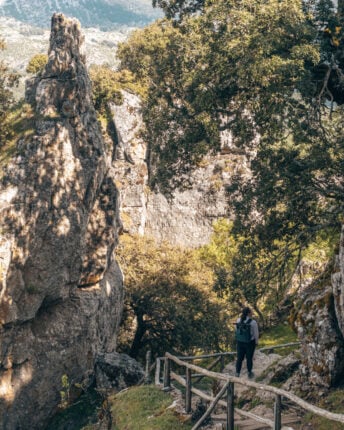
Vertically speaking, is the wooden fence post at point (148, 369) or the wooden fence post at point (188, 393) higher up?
the wooden fence post at point (188, 393)

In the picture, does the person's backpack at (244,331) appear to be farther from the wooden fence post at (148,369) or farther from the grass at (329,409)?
the wooden fence post at (148,369)

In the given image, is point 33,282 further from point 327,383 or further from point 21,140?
point 327,383

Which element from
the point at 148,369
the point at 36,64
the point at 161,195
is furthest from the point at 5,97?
the point at 161,195

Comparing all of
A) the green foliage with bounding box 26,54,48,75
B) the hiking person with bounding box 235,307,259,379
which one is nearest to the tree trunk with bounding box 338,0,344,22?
the hiking person with bounding box 235,307,259,379

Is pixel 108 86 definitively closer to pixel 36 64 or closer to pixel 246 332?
pixel 36 64

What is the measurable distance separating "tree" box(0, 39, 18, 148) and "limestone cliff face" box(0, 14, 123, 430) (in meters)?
1.49

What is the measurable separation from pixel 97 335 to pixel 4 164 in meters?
12.3

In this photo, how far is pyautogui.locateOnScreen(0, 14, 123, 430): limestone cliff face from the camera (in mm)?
29484

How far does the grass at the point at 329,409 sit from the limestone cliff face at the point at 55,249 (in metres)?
18.6

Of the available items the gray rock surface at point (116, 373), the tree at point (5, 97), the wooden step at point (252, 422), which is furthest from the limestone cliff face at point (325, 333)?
the tree at point (5, 97)

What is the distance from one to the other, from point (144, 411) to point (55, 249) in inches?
617

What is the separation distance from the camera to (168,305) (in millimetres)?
40656

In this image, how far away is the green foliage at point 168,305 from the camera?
40406 millimetres

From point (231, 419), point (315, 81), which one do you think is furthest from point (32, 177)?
point (231, 419)
